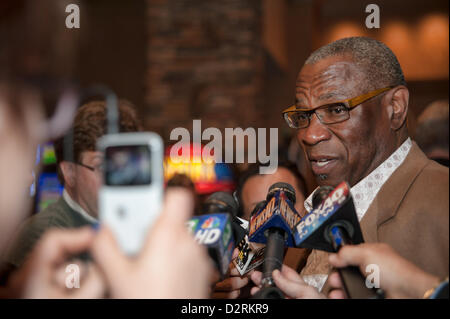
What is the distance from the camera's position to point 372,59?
1.18 m

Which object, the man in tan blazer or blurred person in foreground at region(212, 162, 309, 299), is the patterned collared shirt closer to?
the man in tan blazer

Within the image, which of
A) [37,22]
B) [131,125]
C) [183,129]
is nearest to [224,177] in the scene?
[183,129]

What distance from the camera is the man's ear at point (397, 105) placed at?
1.21m

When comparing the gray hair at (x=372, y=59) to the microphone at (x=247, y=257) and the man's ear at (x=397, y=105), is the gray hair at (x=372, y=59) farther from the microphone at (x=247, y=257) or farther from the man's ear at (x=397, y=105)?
the microphone at (x=247, y=257)

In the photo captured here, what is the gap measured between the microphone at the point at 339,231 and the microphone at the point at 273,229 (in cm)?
7

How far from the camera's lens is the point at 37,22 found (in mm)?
3459

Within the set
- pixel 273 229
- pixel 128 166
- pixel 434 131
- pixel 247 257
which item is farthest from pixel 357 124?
pixel 434 131

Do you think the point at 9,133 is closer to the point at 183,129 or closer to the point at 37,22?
the point at 37,22

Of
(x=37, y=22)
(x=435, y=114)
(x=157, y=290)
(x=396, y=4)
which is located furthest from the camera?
(x=396, y=4)

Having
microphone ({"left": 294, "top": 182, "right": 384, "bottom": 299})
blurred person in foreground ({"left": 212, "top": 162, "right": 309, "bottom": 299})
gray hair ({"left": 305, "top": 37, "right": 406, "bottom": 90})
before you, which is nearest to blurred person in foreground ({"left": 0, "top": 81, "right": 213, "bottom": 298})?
microphone ({"left": 294, "top": 182, "right": 384, "bottom": 299})

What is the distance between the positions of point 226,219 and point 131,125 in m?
1.12

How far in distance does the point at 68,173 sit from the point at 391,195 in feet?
4.09

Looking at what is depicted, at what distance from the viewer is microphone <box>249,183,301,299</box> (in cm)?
87

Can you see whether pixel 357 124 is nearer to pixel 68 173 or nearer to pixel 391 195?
pixel 391 195
